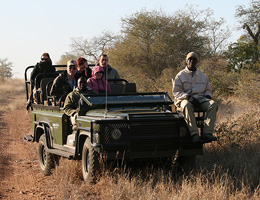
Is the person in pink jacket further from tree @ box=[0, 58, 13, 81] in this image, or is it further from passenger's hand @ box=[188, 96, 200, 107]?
tree @ box=[0, 58, 13, 81]

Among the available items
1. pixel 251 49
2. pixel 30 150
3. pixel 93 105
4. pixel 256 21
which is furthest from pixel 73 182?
pixel 256 21

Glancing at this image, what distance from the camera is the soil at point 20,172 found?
264 inches

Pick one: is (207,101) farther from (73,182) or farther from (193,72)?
(73,182)

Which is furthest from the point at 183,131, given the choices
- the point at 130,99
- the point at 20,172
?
the point at 20,172

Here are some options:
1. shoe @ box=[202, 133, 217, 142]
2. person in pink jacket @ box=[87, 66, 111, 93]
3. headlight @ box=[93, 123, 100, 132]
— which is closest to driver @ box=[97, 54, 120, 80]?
person in pink jacket @ box=[87, 66, 111, 93]

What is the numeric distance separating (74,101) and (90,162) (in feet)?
4.59

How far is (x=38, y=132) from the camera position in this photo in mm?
8750

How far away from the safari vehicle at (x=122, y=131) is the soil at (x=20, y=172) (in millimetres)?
609

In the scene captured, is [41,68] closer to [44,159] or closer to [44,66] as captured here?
[44,66]

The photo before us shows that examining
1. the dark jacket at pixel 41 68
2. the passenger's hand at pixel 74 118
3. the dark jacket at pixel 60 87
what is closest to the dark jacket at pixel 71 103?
the passenger's hand at pixel 74 118

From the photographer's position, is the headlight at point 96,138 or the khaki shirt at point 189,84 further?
the khaki shirt at point 189,84

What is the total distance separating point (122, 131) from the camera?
20.2ft

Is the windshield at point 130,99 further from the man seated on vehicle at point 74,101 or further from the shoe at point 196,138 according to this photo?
the shoe at point 196,138

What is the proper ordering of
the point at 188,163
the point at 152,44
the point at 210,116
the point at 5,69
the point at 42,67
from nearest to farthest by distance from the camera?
the point at 210,116 < the point at 188,163 < the point at 42,67 < the point at 152,44 < the point at 5,69
